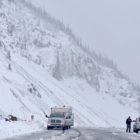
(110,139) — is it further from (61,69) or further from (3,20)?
(61,69)

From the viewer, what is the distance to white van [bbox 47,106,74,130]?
163ft

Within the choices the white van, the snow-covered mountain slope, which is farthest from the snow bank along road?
the snow-covered mountain slope

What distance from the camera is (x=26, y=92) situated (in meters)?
105

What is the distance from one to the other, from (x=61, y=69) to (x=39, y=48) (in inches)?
581

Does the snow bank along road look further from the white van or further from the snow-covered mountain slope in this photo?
the snow-covered mountain slope

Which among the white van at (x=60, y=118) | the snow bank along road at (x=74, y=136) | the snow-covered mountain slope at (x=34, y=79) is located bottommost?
the snow bank along road at (x=74, y=136)

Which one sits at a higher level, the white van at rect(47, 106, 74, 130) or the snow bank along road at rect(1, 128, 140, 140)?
the white van at rect(47, 106, 74, 130)

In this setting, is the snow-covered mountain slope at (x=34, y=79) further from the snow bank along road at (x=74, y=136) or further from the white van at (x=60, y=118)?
the snow bank along road at (x=74, y=136)

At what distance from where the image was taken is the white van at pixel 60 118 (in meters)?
49.6

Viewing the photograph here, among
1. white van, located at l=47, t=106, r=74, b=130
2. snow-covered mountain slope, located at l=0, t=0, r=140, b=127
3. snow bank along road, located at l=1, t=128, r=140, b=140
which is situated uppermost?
snow-covered mountain slope, located at l=0, t=0, r=140, b=127

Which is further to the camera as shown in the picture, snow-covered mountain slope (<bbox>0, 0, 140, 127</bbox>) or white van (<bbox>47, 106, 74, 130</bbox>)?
snow-covered mountain slope (<bbox>0, 0, 140, 127</bbox>)

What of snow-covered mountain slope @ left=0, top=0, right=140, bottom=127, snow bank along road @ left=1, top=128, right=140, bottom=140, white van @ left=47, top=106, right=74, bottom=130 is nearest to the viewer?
snow bank along road @ left=1, top=128, right=140, bottom=140

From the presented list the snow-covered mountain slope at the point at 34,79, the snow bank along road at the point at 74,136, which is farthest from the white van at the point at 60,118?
the snow-covered mountain slope at the point at 34,79

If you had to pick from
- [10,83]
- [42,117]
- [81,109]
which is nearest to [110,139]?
[42,117]
